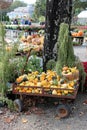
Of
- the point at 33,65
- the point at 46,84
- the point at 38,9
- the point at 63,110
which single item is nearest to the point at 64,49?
the point at 46,84

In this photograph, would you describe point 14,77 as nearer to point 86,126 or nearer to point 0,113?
point 0,113

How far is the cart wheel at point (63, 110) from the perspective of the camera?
4.47 metres

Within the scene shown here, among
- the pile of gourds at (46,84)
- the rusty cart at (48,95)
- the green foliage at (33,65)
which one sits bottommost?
the rusty cart at (48,95)

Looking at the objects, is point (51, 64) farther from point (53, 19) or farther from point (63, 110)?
point (63, 110)

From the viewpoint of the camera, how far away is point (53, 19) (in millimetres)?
5734

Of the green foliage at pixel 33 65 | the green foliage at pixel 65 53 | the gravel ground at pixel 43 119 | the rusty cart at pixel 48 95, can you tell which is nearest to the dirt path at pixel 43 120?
the gravel ground at pixel 43 119

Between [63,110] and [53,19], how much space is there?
6.59 feet

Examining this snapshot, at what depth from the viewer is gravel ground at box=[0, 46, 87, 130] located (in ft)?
13.9

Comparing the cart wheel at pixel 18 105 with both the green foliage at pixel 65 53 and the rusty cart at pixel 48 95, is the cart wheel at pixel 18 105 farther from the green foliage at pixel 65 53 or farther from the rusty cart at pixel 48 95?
the green foliage at pixel 65 53

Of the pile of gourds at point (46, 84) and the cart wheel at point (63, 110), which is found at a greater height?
the pile of gourds at point (46, 84)

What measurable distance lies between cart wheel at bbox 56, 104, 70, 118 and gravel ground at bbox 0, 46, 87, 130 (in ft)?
0.20

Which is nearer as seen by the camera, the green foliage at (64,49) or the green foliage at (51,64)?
the green foliage at (64,49)

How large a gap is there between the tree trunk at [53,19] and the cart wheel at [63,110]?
1.57m

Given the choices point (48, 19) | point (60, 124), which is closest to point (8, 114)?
point (60, 124)
